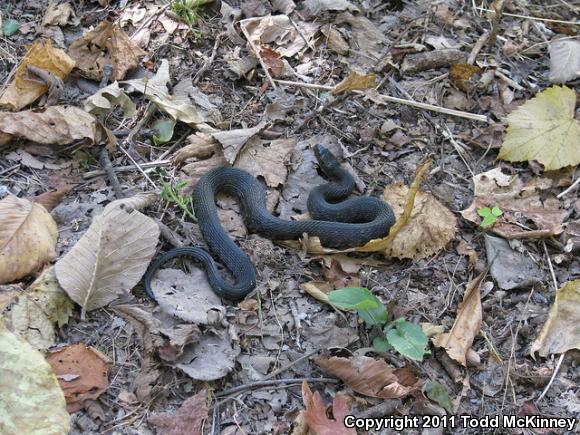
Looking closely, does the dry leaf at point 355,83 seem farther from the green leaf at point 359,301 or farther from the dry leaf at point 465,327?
the green leaf at point 359,301

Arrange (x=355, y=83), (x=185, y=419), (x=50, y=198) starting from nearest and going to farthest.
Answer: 1. (x=185, y=419)
2. (x=50, y=198)
3. (x=355, y=83)

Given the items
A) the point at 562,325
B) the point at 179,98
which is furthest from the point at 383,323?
the point at 179,98

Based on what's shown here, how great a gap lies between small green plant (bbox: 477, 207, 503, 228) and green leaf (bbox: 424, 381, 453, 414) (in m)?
1.49

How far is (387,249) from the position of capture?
4492 millimetres

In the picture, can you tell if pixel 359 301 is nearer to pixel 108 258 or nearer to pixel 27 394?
pixel 108 258

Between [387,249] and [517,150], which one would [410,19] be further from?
[387,249]

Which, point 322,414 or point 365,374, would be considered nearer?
point 322,414

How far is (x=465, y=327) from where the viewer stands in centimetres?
405

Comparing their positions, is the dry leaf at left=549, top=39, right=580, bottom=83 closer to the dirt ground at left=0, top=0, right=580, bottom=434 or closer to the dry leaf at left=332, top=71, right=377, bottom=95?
the dirt ground at left=0, top=0, right=580, bottom=434

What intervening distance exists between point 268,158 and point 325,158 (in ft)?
1.59

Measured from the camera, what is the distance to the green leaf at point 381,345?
3777mm

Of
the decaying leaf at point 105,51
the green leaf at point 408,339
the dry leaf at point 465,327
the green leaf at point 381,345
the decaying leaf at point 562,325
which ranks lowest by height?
the decaying leaf at point 562,325

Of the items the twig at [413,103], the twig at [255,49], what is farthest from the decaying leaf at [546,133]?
the twig at [255,49]

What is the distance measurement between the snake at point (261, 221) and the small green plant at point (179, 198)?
0.16ft
